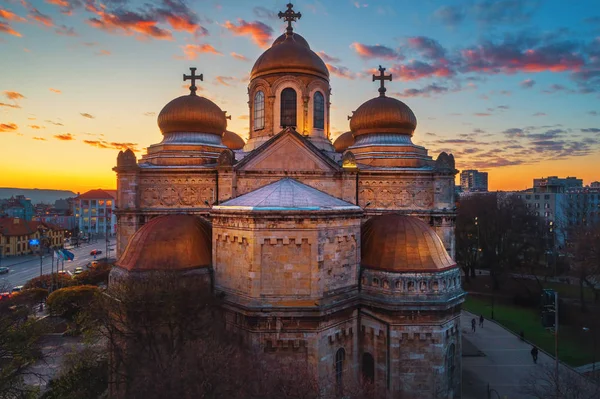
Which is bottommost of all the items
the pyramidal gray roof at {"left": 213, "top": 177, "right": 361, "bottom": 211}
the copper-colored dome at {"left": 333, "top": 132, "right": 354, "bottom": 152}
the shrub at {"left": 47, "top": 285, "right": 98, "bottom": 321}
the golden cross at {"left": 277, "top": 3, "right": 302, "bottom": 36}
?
the shrub at {"left": 47, "top": 285, "right": 98, "bottom": 321}

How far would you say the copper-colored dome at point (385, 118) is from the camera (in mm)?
25375

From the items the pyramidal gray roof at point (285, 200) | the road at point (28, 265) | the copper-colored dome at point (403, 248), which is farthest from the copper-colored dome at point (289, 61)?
the road at point (28, 265)

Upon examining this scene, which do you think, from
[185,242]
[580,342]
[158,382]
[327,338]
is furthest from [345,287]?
[580,342]

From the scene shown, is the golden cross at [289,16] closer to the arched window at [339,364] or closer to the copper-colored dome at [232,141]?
the copper-colored dome at [232,141]

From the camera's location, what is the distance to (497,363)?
23.0 metres

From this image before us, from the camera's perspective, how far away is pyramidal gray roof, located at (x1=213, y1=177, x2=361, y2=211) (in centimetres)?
1627

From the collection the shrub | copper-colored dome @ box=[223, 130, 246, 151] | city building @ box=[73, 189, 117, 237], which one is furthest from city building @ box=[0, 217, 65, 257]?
copper-colored dome @ box=[223, 130, 246, 151]

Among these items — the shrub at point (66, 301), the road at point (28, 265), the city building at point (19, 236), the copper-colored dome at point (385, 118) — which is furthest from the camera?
the city building at point (19, 236)

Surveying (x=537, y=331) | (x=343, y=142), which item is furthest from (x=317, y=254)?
(x=537, y=331)

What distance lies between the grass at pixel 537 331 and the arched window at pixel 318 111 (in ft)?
66.9

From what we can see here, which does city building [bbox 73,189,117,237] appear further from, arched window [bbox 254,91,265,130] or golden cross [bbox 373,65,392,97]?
golden cross [bbox 373,65,392,97]

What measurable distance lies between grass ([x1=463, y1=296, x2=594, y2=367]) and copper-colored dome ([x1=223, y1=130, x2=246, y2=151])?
24772 mm

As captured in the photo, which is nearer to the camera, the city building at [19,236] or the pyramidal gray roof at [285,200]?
the pyramidal gray roof at [285,200]

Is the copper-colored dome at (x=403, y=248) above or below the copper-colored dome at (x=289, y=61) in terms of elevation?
below
